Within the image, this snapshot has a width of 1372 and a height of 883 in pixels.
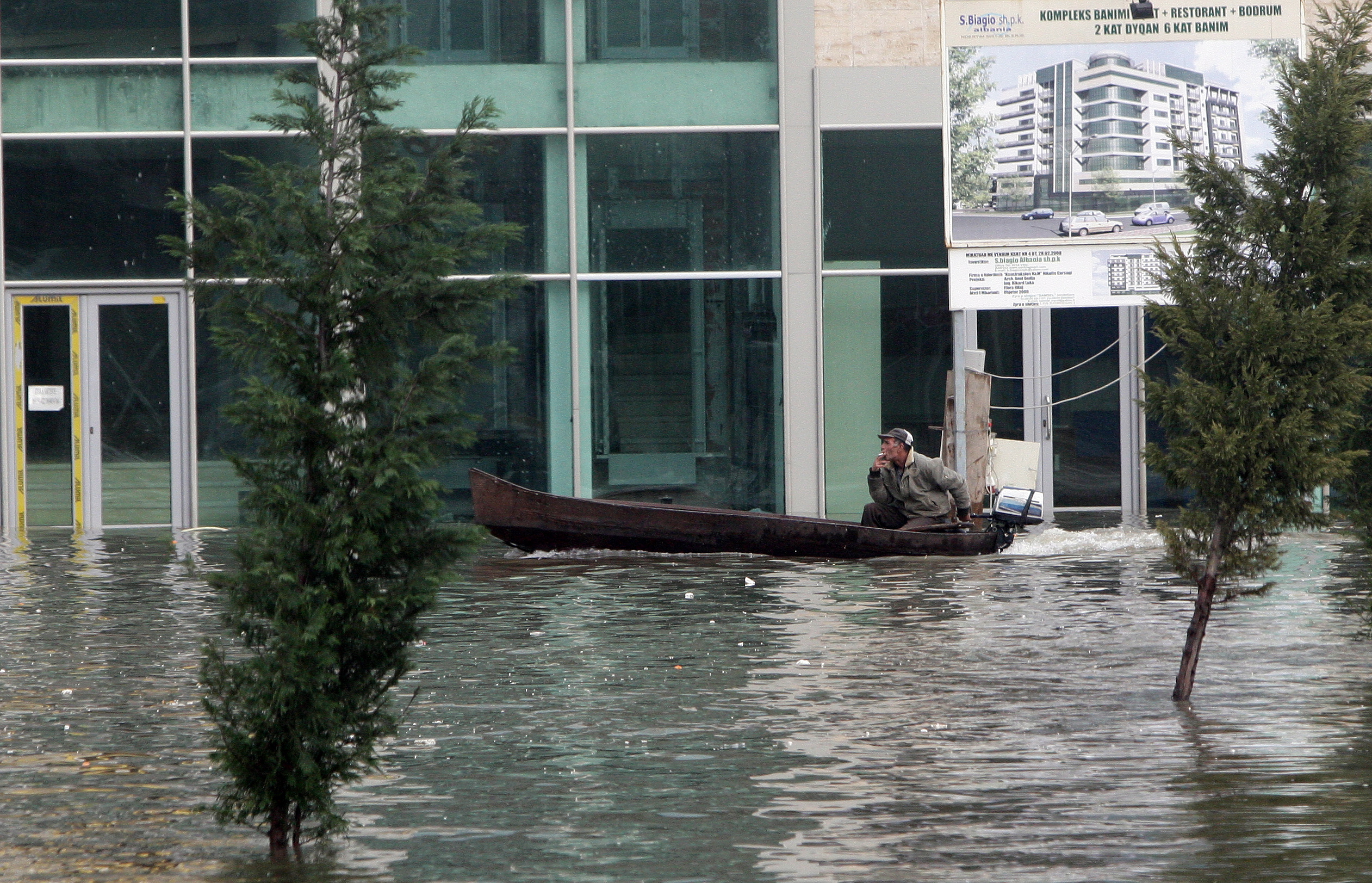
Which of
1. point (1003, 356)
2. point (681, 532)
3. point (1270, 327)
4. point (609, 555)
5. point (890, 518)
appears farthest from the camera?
point (1003, 356)

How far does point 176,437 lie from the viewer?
20.9 metres

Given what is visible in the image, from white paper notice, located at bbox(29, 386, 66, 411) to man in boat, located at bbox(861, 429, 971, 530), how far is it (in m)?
9.64

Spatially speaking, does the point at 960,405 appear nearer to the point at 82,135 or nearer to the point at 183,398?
the point at 183,398

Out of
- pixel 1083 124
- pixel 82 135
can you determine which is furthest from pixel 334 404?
pixel 82 135

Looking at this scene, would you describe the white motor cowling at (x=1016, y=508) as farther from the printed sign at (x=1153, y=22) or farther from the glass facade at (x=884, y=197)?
the printed sign at (x=1153, y=22)

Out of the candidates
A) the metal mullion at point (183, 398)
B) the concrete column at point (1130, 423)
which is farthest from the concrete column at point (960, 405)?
the metal mullion at point (183, 398)

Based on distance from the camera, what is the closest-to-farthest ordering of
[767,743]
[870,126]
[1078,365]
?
[767,743] → [870,126] → [1078,365]

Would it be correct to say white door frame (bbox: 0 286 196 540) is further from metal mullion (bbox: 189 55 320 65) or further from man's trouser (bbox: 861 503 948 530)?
man's trouser (bbox: 861 503 948 530)

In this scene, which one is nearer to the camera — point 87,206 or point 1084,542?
point 1084,542

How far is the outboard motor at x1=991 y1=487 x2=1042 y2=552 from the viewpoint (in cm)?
1703

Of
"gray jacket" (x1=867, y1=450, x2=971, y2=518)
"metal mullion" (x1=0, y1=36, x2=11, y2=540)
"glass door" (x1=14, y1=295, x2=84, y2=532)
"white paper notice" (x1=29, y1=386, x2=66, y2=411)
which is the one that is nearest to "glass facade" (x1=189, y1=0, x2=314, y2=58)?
"metal mullion" (x1=0, y1=36, x2=11, y2=540)

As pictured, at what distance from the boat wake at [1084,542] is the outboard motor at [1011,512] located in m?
0.21

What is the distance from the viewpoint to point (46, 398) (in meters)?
20.8

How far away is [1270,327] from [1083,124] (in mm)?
11502
